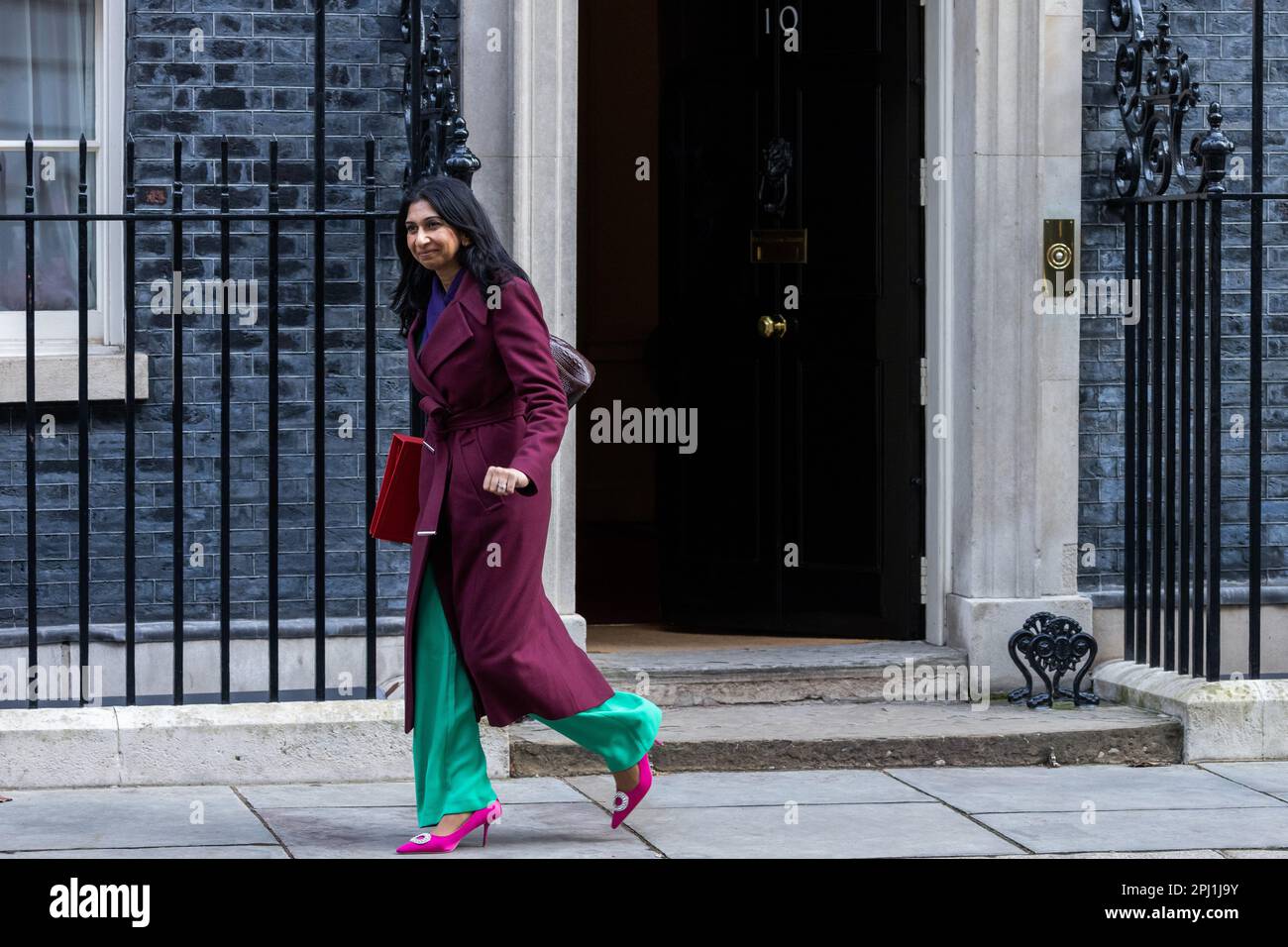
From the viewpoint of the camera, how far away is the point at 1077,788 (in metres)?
6.70

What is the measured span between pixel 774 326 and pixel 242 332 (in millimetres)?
2258

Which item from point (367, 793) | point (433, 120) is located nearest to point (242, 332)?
point (433, 120)

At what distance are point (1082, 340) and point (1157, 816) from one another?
2321 millimetres

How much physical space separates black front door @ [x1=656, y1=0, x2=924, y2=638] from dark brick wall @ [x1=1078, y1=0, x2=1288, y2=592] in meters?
0.68

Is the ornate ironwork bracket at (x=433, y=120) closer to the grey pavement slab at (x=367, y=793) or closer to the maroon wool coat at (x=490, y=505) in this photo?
the maroon wool coat at (x=490, y=505)

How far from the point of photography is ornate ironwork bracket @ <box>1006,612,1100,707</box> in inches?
300

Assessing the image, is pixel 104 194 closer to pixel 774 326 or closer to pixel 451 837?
pixel 774 326

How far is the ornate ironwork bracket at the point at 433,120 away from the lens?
659cm

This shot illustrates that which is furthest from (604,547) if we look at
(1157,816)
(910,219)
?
(1157,816)

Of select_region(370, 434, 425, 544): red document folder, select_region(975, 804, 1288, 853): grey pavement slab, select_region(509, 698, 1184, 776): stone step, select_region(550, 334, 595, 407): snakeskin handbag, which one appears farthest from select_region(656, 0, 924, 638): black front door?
select_region(370, 434, 425, 544): red document folder

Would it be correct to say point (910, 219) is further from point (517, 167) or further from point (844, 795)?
point (844, 795)

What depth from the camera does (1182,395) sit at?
291 inches

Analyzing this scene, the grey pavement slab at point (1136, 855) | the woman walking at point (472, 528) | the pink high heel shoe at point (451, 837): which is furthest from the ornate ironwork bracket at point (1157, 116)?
the pink high heel shoe at point (451, 837)

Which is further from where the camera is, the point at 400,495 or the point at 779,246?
the point at 779,246
